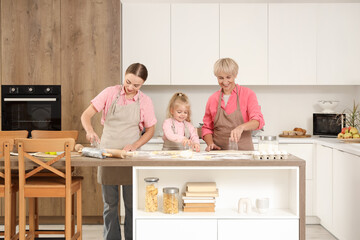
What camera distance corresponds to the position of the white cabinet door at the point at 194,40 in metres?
4.45

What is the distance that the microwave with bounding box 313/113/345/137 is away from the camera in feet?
14.7

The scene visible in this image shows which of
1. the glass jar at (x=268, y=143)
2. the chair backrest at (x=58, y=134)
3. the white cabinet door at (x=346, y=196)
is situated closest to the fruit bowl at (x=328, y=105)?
the white cabinet door at (x=346, y=196)

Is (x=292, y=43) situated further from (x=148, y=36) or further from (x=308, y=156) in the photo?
(x=148, y=36)

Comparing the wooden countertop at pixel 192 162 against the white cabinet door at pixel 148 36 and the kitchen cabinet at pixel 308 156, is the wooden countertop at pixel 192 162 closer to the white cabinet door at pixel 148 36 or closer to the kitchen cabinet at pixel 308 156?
the kitchen cabinet at pixel 308 156

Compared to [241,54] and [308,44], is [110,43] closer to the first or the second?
[241,54]

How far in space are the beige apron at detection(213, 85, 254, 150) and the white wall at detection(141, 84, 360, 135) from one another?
178 cm

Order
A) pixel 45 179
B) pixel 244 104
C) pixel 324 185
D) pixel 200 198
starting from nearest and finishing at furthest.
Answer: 1. pixel 200 198
2. pixel 45 179
3. pixel 244 104
4. pixel 324 185

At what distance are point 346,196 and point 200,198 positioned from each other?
1499 mm

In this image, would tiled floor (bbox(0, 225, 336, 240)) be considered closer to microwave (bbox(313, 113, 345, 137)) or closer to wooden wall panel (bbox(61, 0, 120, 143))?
wooden wall panel (bbox(61, 0, 120, 143))

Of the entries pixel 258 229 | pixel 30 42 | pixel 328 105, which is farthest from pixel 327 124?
pixel 30 42

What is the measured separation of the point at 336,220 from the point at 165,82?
2108 millimetres

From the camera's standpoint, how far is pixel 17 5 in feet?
13.9

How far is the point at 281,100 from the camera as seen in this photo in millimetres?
4895

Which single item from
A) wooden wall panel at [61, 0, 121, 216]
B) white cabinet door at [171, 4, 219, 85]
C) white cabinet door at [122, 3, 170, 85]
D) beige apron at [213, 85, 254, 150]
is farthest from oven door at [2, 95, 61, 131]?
beige apron at [213, 85, 254, 150]
